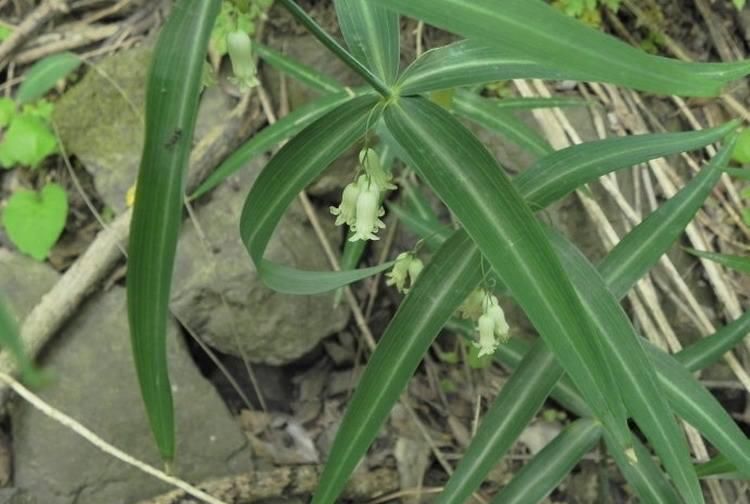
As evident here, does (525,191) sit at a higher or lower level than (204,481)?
higher

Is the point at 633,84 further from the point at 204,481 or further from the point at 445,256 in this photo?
the point at 204,481

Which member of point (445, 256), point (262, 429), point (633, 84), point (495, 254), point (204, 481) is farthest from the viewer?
point (262, 429)

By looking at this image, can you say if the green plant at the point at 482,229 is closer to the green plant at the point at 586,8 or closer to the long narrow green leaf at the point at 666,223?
the long narrow green leaf at the point at 666,223

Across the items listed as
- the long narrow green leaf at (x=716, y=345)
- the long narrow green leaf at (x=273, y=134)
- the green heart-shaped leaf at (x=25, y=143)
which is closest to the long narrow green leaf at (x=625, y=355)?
the long narrow green leaf at (x=716, y=345)

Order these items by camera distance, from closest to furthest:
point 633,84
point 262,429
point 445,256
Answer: point 633,84
point 445,256
point 262,429

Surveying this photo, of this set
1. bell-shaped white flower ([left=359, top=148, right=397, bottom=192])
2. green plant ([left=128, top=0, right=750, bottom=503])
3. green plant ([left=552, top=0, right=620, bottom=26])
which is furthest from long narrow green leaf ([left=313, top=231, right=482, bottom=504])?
green plant ([left=552, top=0, right=620, bottom=26])

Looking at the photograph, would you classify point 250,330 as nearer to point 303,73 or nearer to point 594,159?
point 303,73

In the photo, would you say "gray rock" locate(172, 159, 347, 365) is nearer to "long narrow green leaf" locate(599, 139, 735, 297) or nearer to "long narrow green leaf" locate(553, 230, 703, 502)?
"long narrow green leaf" locate(599, 139, 735, 297)

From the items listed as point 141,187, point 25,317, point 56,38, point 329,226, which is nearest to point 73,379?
point 25,317

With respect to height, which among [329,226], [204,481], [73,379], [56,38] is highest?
[56,38]
